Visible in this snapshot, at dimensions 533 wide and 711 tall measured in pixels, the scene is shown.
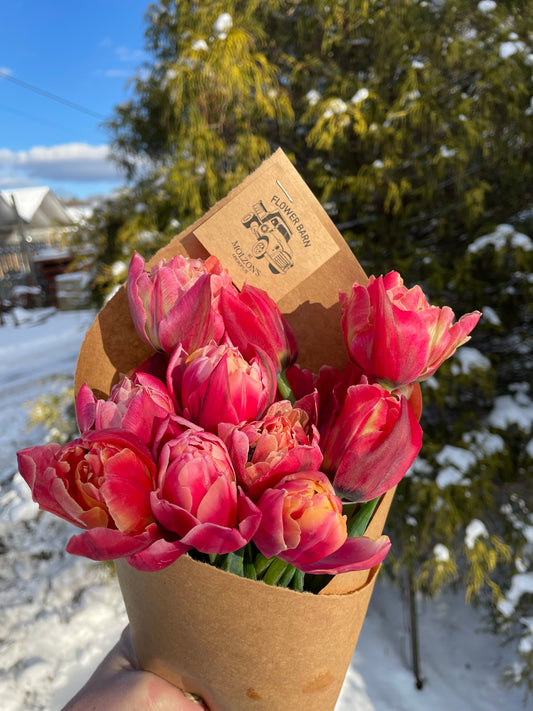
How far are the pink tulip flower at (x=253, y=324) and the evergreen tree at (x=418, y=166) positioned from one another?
1715mm

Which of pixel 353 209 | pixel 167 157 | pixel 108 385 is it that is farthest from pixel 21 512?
pixel 108 385

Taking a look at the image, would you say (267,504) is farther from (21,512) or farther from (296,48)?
(21,512)

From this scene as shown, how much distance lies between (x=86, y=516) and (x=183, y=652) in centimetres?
26

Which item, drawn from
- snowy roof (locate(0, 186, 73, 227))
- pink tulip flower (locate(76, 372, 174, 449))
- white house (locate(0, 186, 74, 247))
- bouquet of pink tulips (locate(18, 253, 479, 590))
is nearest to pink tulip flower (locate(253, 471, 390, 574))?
bouquet of pink tulips (locate(18, 253, 479, 590))

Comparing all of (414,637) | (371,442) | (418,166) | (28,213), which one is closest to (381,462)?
(371,442)

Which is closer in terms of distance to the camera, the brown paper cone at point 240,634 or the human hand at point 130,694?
the brown paper cone at point 240,634

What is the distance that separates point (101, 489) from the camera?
39cm

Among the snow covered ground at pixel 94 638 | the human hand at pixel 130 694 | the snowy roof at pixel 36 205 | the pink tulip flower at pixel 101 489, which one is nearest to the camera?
the pink tulip flower at pixel 101 489

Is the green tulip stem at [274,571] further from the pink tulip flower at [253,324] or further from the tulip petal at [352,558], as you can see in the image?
the pink tulip flower at [253,324]

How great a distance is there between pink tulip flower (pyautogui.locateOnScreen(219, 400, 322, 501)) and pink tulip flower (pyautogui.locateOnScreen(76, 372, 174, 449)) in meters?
0.06

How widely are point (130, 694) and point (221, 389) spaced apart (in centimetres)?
45

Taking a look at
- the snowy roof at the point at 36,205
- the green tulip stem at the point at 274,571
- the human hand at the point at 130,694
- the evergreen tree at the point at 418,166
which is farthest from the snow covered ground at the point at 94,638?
the snowy roof at the point at 36,205

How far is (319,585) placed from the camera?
1.82ft

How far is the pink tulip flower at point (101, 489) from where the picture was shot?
0.40 meters
